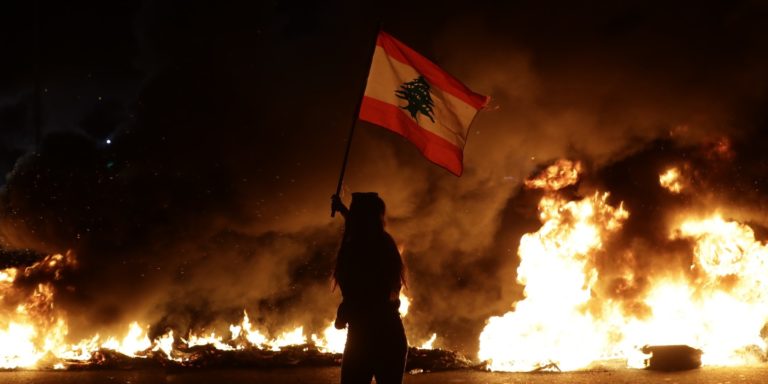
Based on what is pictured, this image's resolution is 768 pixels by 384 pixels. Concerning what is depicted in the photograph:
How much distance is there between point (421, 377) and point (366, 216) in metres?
5.81

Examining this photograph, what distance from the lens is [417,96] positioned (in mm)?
5230

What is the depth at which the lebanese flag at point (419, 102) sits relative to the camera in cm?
514

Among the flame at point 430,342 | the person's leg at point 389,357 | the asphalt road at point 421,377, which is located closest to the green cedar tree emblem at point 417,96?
the person's leg at point 389,357

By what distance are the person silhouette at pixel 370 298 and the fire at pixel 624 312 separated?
731 cm

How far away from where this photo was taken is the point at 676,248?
36.9 ft

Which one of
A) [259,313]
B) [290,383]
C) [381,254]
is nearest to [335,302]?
[259,313]

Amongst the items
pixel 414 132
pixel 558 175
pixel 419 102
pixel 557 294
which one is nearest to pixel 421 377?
pixel 557 294

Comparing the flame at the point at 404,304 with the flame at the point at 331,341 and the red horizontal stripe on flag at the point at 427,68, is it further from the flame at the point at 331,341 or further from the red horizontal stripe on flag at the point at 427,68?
the red horizontal stripe on flag at the point at 427,68

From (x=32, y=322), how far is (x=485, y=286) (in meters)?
8.43

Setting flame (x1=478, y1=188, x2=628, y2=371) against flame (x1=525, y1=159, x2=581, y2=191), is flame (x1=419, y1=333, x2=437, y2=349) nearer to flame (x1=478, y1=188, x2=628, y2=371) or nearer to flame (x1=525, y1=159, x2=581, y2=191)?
flame (x1=478, y1=188, x2=628, y2=371)

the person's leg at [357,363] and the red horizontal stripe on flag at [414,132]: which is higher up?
the red horizontal stripe on flag at [414,132]

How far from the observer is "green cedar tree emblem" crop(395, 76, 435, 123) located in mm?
5199

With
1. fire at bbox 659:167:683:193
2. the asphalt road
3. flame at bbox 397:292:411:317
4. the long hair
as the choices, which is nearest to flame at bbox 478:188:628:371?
fire at bbox 659:167:683:193

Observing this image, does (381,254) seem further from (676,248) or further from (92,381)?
(676,248)
